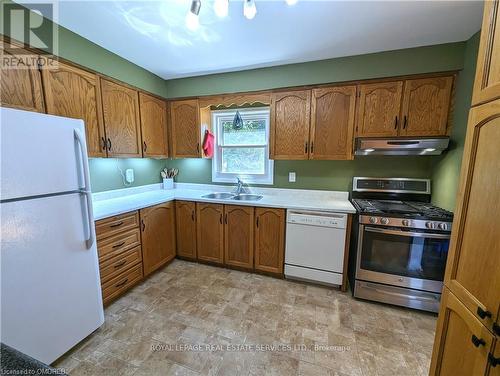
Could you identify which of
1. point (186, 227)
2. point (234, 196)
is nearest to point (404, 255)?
point (234, 196)

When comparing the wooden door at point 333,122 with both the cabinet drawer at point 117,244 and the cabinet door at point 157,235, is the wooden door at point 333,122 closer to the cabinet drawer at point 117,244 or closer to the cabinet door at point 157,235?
the cabinet door at point 157,235

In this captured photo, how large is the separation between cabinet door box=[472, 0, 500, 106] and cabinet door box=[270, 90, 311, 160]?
168cm

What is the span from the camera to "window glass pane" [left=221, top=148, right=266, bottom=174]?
120 inches

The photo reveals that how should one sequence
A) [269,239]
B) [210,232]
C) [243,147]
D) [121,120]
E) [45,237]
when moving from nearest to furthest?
1. [45,237]
2. [121,120]
3. [269,239]
4. [210,232]
5. [243,147]

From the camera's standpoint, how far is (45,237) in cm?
133

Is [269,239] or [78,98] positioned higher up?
[78,98]

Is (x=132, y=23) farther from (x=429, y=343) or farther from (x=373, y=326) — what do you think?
(x=429, y=343)

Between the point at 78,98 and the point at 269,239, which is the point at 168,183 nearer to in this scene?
the point at 78,98

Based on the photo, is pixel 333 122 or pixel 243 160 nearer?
pixel 333 122

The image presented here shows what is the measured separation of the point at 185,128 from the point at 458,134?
9.95 feet

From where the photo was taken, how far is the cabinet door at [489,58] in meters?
0.78

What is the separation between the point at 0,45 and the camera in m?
1.47

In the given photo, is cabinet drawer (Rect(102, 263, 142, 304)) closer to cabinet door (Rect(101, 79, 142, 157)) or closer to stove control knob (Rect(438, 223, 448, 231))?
cabinet door (Rect(101, 79, 142, 157))

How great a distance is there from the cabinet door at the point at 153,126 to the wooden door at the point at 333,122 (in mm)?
2009
